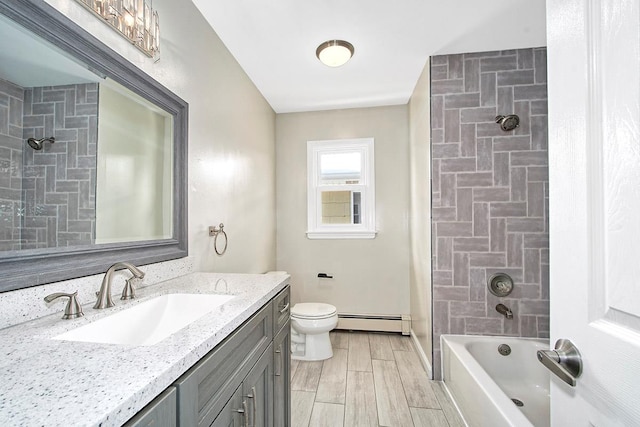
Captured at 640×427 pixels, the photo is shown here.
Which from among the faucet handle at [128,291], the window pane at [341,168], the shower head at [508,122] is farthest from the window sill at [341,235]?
the faucet handle at [128,291]

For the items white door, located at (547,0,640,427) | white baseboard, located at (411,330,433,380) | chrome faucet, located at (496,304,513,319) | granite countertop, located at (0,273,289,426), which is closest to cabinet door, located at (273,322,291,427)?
granite countertop, located at (0,273,289,426)

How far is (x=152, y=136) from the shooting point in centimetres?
133

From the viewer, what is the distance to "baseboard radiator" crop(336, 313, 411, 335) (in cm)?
300

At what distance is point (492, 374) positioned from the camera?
1994 mm

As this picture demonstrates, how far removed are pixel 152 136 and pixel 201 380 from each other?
114 cm

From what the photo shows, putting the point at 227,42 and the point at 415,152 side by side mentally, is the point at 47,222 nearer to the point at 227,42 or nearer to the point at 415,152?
the point at 227,42

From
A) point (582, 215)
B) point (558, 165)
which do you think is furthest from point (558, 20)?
point (582, 215)

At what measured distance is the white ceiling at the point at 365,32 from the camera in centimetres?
169

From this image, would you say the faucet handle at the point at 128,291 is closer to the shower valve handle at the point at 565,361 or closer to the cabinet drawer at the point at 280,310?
the cabinet drawer at the point at 280,310

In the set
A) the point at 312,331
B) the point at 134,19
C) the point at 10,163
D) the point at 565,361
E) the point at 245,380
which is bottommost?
the point at 312,331

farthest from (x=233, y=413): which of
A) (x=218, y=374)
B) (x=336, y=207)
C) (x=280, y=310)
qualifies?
(x=336, y=207)

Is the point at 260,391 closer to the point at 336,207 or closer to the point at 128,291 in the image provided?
the point at 128,291

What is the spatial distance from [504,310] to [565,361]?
68.1 inches

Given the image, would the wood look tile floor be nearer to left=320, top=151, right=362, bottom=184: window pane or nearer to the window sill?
the window sill
